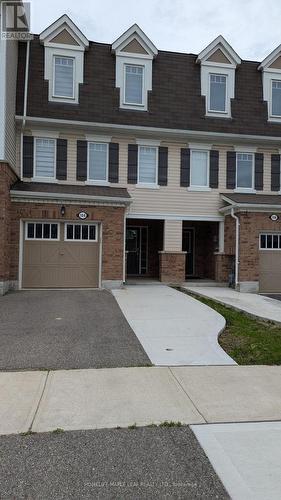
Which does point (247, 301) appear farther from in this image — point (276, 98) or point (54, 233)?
point (276, 98)

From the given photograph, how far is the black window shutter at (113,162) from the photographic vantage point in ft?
51.0

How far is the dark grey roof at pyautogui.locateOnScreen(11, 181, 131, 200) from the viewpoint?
544 inches

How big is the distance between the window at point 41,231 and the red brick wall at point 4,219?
936 millimetres

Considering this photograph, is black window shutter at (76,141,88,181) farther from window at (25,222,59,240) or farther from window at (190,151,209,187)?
window at (190,151,209,187)

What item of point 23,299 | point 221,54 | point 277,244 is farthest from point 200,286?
point 221,54

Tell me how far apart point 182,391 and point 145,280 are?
38.6 feet

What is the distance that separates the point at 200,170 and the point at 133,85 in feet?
14.1

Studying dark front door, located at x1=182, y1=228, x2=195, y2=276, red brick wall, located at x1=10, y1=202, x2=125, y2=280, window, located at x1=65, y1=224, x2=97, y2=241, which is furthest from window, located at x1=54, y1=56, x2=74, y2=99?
dark front door, located at x1=182, y1=228, x2=195, y2=276

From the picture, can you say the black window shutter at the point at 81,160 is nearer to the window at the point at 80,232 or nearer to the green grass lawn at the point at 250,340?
the window at the point at 80,232

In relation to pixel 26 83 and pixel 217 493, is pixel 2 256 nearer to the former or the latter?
pixel 26 83

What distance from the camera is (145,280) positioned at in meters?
16.6

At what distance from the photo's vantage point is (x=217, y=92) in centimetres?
1667

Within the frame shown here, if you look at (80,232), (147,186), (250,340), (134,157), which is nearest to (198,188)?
(147,186)

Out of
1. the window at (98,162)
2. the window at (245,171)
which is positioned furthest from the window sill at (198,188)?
the window at (98,162)
